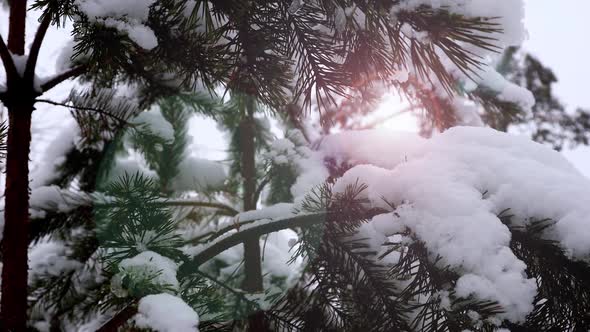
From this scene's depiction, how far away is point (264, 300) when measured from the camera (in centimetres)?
163

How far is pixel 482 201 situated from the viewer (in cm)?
116

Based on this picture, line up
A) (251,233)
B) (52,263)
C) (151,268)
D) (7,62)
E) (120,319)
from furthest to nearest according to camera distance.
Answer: (52,263) < (251,233) < (7,62) < (120,319) < (151,268)

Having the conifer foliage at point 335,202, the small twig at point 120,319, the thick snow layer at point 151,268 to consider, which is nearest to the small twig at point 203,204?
the conifer foliage at point 335,202

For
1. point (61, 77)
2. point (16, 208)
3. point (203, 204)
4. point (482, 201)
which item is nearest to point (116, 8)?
point (61, 77)

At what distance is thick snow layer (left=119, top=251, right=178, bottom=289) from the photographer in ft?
3.73

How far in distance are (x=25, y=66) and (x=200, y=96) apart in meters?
1.25

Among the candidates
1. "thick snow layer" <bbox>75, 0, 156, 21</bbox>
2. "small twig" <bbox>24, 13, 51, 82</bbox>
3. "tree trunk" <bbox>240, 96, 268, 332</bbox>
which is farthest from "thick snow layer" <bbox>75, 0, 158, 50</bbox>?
"tree trunk" <bbox>240, 96, 268, 332</bbox>

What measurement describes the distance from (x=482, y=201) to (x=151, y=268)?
0.86 metres

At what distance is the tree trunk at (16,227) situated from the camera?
135 cm

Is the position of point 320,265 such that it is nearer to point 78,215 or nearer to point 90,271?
point 78,215

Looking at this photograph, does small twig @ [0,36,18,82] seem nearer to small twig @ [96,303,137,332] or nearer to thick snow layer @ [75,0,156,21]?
thick snow layer @ [75,0,156,21]

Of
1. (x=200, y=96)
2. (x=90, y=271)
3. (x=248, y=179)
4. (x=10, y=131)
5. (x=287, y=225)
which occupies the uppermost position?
(x=200, y=96)

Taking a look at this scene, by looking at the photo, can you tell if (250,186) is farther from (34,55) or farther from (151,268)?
(151,268)

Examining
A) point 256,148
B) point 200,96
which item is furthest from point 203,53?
point 256,148
